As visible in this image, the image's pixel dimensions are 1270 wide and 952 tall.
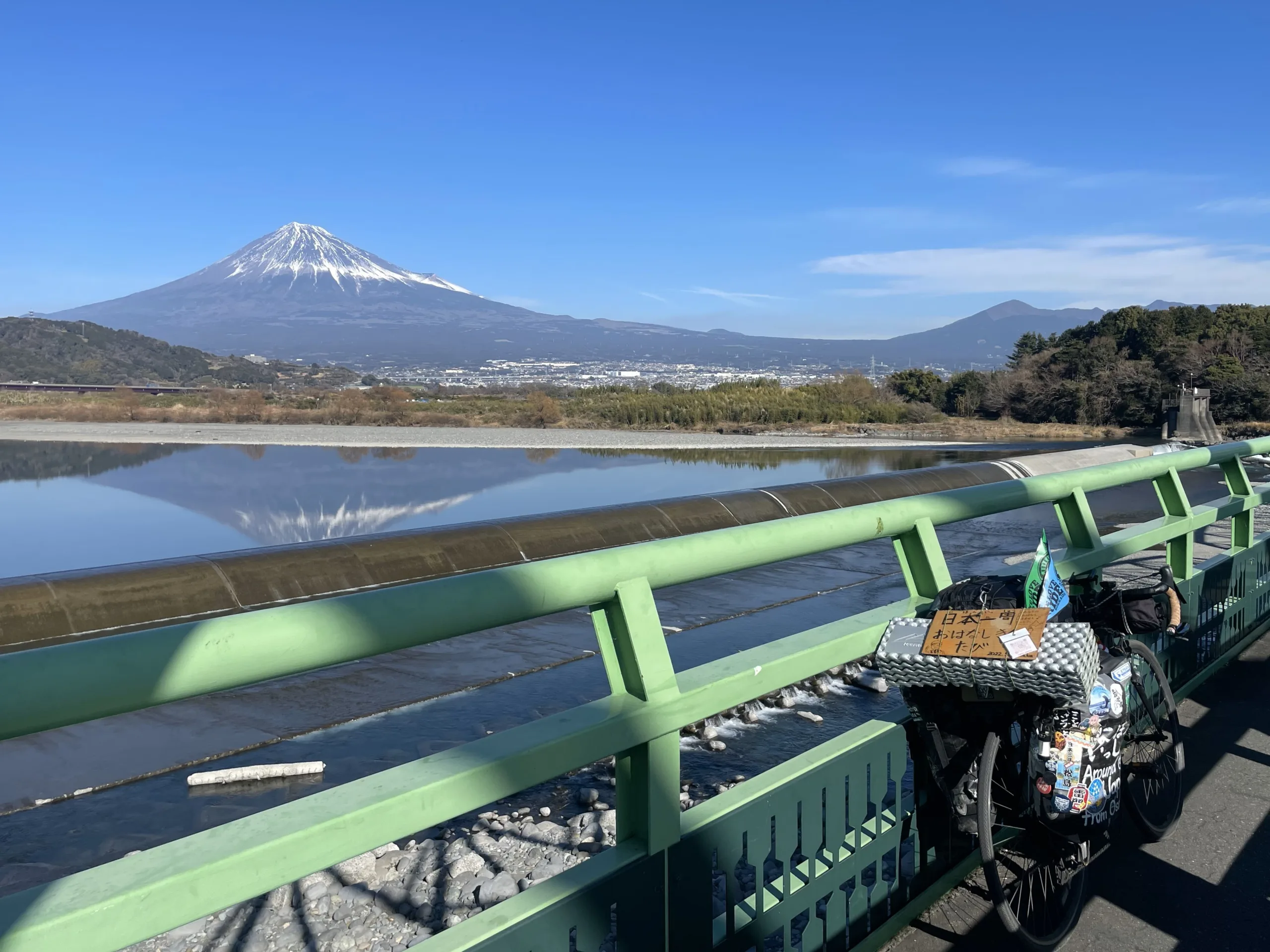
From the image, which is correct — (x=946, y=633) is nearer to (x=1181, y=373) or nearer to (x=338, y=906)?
(x=338, y=906)

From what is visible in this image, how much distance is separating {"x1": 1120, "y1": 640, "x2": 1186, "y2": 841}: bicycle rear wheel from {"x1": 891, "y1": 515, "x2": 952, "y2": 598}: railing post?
0.62 meters

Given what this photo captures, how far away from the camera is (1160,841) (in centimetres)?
329

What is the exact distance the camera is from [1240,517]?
560 cm

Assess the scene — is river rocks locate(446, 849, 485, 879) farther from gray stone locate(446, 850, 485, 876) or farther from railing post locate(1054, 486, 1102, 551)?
railing post locate(1054, 486, 1102, 551)

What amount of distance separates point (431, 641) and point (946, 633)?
1.32 meters

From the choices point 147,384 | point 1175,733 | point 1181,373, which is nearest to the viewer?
point 1175,733

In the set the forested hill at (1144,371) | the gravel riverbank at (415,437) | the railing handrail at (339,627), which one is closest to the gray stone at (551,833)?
the railing handrail at (339,627)

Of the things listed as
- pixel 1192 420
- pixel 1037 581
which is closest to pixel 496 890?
pixel 1037 581

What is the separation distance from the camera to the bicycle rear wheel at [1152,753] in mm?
3145

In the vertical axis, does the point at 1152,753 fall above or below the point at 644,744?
below

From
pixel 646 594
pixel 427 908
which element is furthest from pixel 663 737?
pixel 427 908

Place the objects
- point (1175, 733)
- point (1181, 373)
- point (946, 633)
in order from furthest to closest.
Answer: point (1181, 373) < point (1175, 733) < point (946, 633)

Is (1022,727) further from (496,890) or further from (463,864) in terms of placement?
(463,864)

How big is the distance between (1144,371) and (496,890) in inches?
1950
